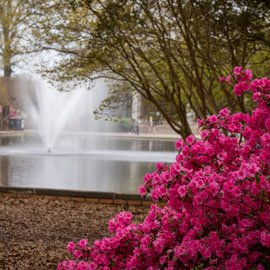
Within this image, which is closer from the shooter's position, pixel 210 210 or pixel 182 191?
pixel 182 191

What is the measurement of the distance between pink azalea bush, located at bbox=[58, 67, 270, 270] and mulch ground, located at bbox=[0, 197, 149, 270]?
141 cm

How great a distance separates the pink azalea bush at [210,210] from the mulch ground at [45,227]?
1.41m

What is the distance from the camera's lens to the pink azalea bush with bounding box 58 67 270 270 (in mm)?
2732

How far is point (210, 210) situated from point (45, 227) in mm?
3520

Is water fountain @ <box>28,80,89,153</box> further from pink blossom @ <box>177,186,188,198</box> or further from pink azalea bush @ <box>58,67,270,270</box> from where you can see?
pink blossom @ <box>177,186,188,198</box>

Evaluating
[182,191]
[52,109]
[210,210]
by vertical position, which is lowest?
[210,210]

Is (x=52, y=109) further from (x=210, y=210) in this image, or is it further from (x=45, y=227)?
(x=210, y=210)

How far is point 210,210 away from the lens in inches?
116

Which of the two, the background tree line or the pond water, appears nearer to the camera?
the background tree line

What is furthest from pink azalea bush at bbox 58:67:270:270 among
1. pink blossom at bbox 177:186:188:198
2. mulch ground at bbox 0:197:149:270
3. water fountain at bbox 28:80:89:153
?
water fountain at bbox 28:80:89:153

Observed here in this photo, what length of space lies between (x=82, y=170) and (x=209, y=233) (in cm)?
993

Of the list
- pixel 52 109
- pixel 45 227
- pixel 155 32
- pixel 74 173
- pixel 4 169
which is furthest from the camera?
pixel 52 109

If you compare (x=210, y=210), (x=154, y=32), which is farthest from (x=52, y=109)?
(x=210, y=210)

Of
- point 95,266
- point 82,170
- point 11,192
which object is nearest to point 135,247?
point 95,266
